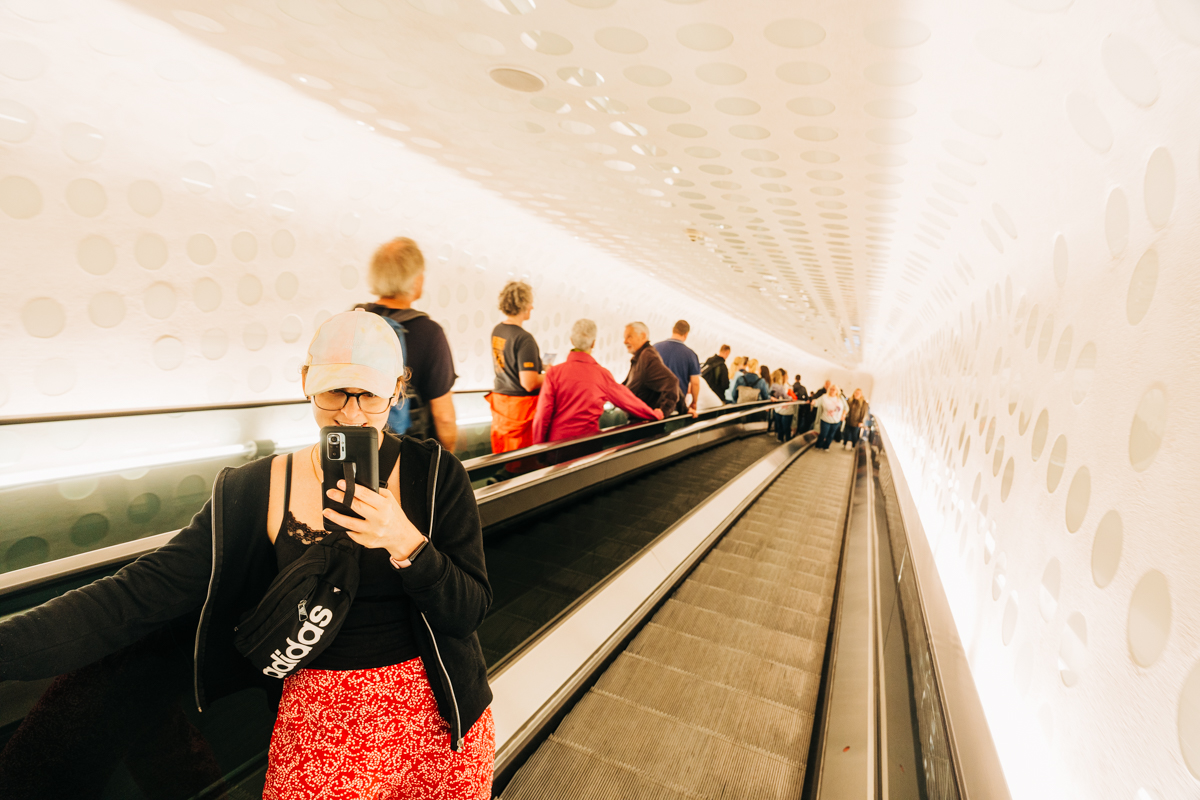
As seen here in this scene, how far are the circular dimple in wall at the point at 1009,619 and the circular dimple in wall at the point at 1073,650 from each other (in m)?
0.55

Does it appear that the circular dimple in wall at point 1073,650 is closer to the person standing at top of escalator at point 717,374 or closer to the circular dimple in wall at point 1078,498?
the circular dimple in wall at point 1078,498

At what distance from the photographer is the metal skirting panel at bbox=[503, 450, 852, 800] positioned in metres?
2.57

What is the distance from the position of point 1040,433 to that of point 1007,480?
21.7 inches

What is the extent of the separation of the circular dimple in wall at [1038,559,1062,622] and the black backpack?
Result: 2087mm

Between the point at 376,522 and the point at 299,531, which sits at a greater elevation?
the point at 376,522

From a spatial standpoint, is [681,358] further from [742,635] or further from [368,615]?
[368,615]

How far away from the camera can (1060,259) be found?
231cm

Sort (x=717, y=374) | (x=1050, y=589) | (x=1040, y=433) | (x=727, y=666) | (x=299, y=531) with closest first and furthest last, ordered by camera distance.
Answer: (x=299, y=531) → (x=1050, y=589) → (x=1040, y=433) → (x=727, y=666) → (x=717, y=374)

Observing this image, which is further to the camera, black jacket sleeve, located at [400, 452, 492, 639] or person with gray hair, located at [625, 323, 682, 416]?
person with gray hair, located at [625, 323, 682, 416]

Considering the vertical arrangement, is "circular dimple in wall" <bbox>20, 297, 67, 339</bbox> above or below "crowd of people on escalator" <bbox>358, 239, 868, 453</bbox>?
below

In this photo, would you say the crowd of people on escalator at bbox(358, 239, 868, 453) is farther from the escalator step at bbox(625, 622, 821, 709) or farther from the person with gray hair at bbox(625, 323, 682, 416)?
the escalator step at bbox(625, 622, 821, 709)

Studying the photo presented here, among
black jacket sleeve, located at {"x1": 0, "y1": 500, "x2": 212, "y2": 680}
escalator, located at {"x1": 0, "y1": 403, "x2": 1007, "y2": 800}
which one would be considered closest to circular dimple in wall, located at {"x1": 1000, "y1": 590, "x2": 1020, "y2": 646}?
escalator, located at {"x1": 0, "y1": 403, "x2": 1007, "y2": 800}

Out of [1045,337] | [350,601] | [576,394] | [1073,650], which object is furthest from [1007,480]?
[350,601]

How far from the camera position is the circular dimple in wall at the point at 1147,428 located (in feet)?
4.24
